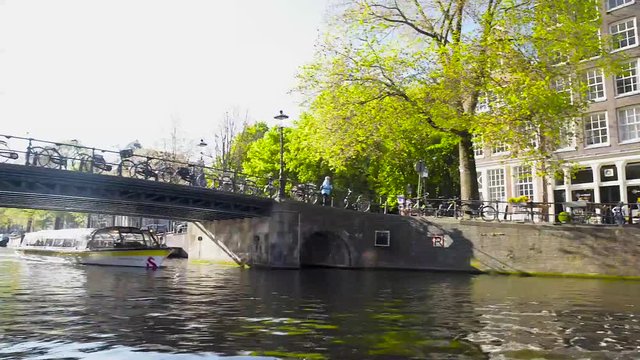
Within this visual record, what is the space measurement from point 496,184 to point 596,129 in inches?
272

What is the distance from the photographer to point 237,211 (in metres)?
26.7

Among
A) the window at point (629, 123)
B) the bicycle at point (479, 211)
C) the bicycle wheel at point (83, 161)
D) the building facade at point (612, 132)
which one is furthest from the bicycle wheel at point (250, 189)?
the window at point (629, 123)

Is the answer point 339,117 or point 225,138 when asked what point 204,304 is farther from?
point 225,138

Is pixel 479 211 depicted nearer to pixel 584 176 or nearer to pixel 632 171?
pixel 584 176

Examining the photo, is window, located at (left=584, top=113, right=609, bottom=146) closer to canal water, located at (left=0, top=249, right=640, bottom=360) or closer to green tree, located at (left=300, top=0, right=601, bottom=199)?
green tree, located at (left=300, top=0, right=601, bottom=199)

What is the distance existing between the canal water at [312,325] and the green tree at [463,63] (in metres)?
9.18

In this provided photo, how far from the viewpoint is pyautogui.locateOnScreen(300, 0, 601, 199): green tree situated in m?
21.1

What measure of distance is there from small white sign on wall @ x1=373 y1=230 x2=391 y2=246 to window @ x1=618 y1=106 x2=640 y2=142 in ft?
42.6

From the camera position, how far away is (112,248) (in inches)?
1162

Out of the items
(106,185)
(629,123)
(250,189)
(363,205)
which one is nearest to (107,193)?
(106,185)

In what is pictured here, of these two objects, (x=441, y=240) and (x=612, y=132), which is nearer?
(x=441, y=240)

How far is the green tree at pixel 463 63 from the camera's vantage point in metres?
21.1

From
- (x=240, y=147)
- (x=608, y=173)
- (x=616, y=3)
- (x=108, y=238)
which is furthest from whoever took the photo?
(x=240, y=147)

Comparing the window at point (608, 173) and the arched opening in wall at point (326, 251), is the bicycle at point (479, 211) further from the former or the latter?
the window at point (608, 173)
